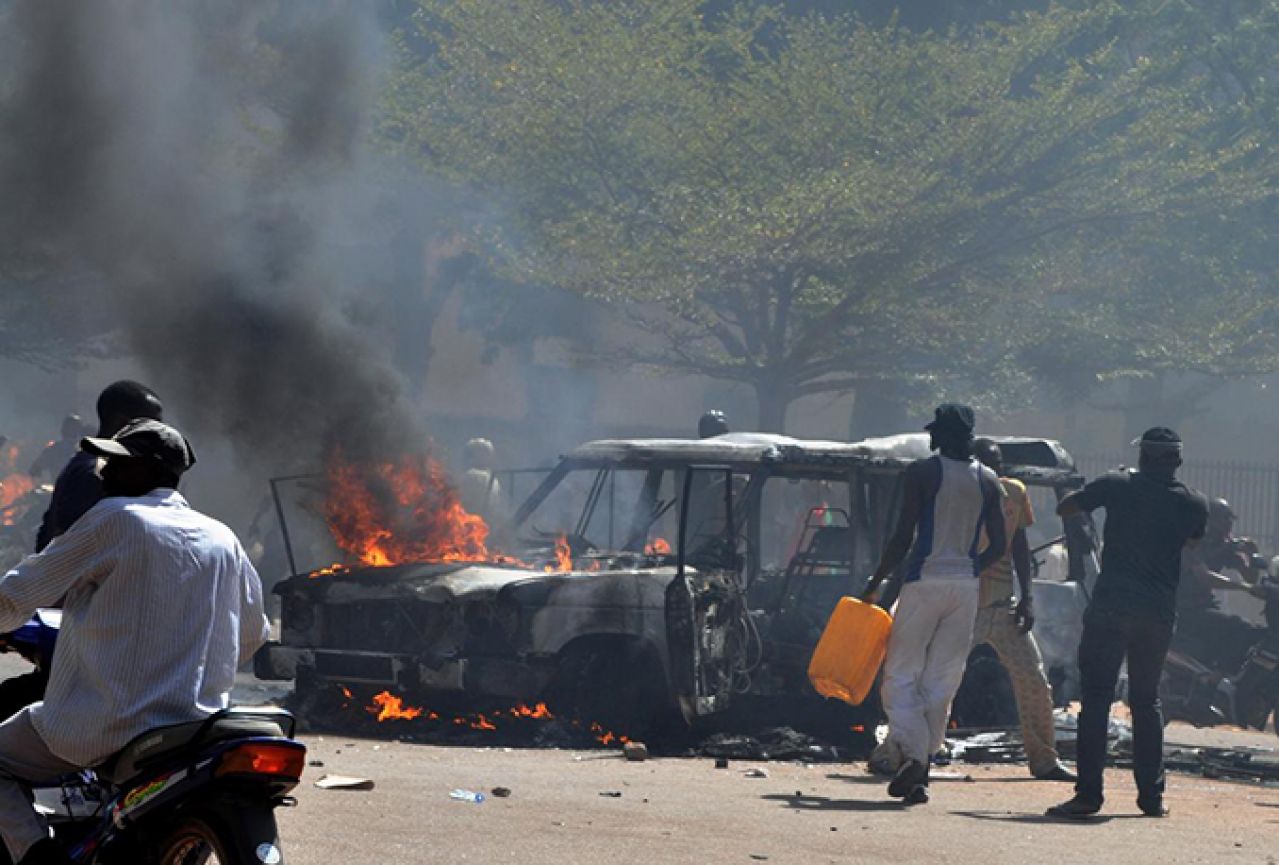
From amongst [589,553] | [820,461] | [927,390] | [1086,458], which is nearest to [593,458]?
[589,553]

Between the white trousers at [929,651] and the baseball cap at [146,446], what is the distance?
4.97 m

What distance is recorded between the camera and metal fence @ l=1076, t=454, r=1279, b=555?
3088cm

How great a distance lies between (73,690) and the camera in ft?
15.4

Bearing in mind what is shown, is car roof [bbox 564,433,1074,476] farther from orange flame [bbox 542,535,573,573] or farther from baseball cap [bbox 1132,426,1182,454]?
baseball cap [bbox 1132,426,1182,454]

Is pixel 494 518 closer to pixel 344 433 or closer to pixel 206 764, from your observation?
pixel 344 433

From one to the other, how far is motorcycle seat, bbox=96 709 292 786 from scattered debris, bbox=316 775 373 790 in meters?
3.75

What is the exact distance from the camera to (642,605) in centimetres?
1078

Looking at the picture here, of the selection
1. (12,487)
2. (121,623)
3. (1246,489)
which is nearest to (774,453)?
(121,623)

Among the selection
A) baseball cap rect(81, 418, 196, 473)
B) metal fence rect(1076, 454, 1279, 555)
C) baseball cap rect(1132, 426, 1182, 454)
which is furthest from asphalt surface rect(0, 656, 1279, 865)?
metal fence rect(1076, 454, 1279, 555)

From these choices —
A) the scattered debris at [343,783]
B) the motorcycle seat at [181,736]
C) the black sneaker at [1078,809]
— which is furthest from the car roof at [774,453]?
the motorcycle seat at [181,736]

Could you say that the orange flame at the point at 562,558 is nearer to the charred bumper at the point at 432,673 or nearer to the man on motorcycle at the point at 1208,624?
the charred bumper at the point at 432,673

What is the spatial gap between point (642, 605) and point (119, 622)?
20.6 ft

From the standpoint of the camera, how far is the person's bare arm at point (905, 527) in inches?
360

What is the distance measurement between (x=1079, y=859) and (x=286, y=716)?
3.72 metres
